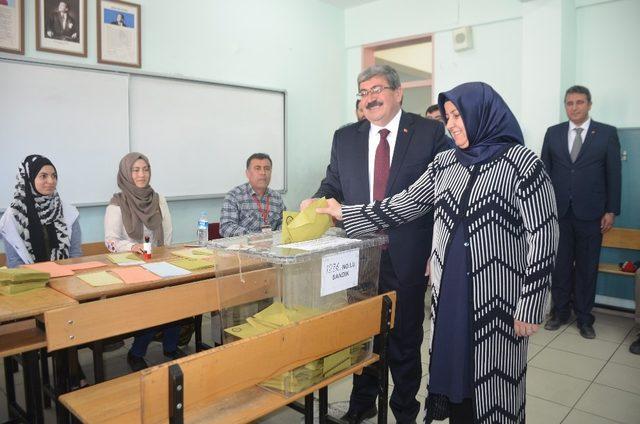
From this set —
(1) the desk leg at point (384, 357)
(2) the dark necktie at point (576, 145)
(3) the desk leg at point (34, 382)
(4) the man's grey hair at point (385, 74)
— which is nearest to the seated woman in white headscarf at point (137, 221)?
(3) the desk leg at point (34, 382)

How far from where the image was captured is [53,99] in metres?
3.59

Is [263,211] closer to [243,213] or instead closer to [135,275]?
[243,213]

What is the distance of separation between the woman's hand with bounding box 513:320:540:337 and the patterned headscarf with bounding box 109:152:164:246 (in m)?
2.60

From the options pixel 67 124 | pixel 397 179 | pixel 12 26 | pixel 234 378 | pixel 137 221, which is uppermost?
pixel 12 26

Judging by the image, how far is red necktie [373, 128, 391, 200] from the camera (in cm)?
211

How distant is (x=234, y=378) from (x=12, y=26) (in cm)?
331

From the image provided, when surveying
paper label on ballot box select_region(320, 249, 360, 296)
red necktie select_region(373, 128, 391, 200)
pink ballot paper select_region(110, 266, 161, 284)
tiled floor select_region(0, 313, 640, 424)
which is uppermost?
red necktie select_region(373, 128, 391, 200)

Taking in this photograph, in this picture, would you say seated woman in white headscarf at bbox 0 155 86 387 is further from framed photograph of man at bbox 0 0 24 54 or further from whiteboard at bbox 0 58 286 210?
framed photograph of man at bbox 0 0 24 54

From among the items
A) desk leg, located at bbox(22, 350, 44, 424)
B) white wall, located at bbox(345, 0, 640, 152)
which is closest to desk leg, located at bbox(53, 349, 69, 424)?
desk leg, located at bbox(22, 350, 44, 424)

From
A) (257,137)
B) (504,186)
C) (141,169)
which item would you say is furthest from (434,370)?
(257,137)

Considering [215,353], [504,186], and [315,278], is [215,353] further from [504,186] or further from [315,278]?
[504,186]

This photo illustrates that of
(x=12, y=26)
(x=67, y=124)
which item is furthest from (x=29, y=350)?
(x=12, y=26)

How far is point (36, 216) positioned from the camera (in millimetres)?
3096

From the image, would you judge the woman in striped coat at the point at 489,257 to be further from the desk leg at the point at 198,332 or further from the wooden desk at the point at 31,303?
the desk leg at the point at 198,332
